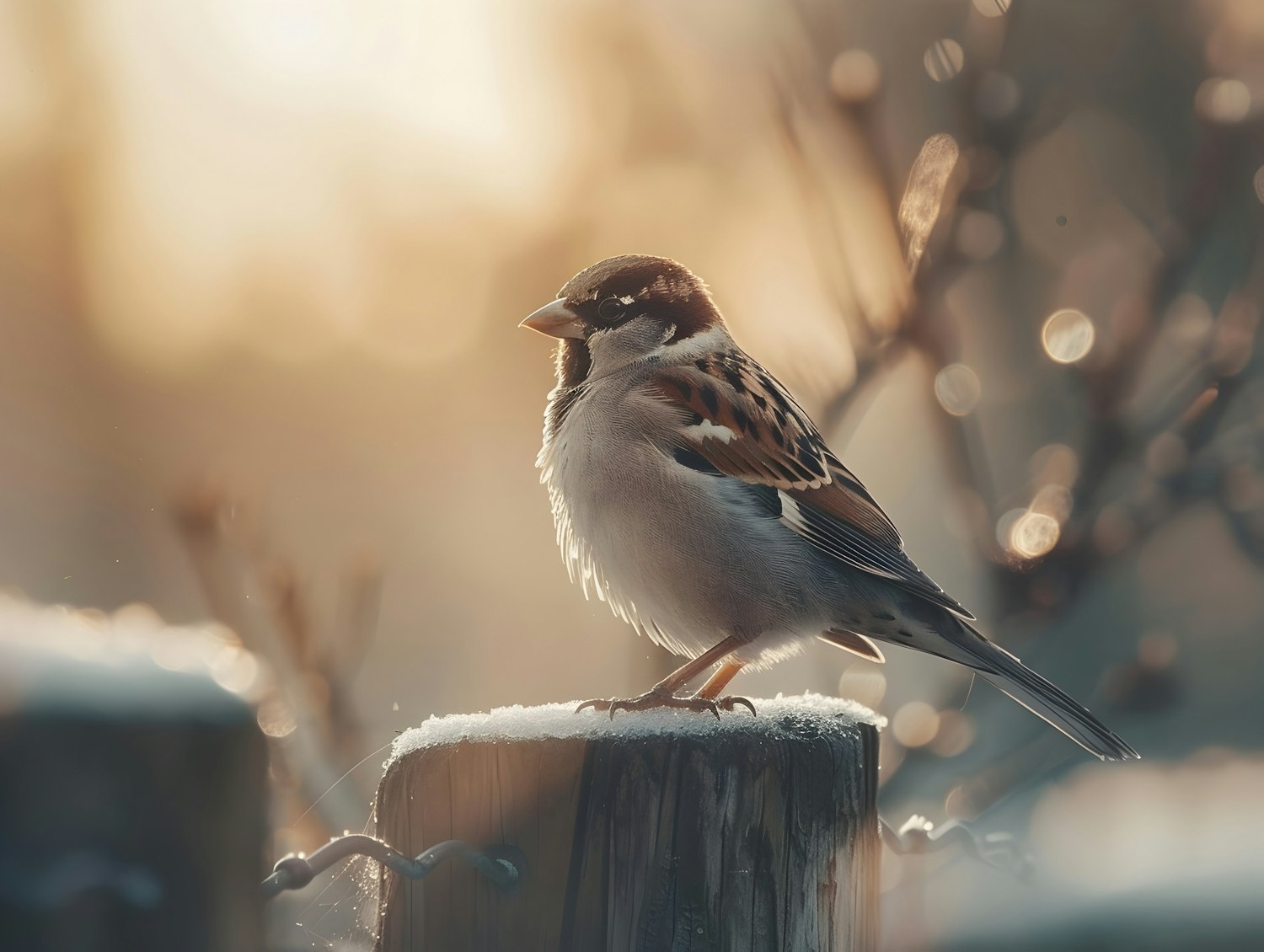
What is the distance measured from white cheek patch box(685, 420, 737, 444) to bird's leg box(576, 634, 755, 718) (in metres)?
0.51

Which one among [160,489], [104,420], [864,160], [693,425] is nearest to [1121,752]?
[693,425]

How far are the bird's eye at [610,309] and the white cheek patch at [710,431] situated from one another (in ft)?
1.57

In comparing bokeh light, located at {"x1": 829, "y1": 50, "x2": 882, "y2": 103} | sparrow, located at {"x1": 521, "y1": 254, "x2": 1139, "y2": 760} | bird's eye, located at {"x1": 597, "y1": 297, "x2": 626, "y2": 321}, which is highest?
bokeh light, located at {"x1": 829, "y1": 50, "x2": 882, "y2": 103}

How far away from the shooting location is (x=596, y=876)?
1703mm

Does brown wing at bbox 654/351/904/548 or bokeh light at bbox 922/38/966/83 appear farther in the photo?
bokeh light at bbox 922/38/966/83

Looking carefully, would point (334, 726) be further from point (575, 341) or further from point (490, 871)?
point (490, 871)

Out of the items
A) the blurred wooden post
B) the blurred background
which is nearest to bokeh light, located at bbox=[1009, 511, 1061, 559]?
the blurred background

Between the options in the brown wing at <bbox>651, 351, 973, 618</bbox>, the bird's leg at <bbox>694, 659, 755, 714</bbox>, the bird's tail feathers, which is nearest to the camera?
the bird's tail feathers

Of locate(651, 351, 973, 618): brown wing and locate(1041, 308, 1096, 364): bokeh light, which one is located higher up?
locate(1041, 308, 1096, 364): bokeh light

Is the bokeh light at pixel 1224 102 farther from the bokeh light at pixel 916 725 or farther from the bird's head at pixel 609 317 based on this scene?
the bokeh light at pixel 916 725

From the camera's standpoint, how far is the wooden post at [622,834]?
170 centimetres

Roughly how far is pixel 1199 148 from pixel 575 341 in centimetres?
210

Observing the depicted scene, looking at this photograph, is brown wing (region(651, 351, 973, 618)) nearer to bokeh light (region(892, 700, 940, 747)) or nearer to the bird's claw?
bokeh light (region(892, 700, 940, 747))

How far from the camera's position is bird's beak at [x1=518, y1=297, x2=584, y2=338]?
132 inches
